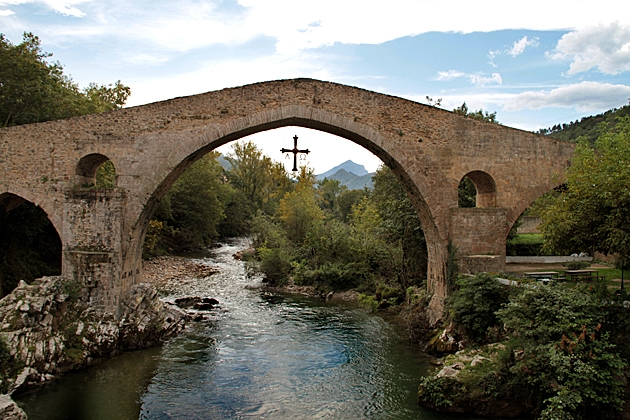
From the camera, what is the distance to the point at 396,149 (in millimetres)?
11508

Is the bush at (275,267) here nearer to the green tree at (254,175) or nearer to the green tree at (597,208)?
the green tree at (597,208)

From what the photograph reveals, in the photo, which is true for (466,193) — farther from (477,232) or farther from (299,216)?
(299,216)

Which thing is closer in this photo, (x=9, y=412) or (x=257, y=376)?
(x=9, y=412)

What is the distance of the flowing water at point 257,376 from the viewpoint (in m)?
8.18

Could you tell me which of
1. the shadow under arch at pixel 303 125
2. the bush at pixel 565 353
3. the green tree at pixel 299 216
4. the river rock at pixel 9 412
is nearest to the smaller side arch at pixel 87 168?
the shadow under arch at pixel 303 125

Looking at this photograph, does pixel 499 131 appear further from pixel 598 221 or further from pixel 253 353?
pixel 253 353

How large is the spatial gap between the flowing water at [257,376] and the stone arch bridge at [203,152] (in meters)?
2.03

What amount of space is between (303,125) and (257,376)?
617 cm

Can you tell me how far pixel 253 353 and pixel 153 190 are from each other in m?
4.56

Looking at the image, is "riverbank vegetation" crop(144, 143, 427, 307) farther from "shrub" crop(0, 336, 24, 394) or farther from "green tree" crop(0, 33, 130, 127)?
"shrub" crop(0, 336, 24, 394)

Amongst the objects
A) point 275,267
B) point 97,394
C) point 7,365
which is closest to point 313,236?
point 275,267

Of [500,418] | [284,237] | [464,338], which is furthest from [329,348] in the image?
[284,237]

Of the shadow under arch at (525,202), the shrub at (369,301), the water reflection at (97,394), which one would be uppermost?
the shadow under arch at (525,202)

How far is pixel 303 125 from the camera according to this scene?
1218 centimetres
